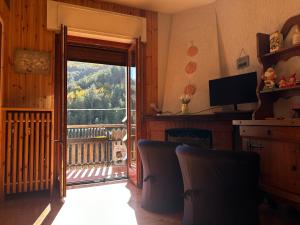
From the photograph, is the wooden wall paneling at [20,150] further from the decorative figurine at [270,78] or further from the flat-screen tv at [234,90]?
the decorative figurine at [270,78]

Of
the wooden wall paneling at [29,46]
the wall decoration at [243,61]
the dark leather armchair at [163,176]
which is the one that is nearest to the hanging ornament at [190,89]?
the wall decoration at [243,61]

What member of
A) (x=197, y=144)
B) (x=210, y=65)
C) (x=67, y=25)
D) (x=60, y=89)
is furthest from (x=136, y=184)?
Result: (x=67, y=25)

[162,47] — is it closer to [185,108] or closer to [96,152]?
[185,108]

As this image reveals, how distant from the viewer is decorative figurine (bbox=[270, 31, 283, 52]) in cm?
220

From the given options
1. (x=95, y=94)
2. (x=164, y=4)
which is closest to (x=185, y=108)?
(x=164, y=4)

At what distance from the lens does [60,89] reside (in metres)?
2.93

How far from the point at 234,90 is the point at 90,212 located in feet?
6.98

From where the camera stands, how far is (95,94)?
5430mm

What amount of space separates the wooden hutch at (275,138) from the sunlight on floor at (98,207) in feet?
4.29

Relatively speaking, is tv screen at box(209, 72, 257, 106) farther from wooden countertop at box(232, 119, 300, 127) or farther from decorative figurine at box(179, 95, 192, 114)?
wooden countertop at box(232, 119, 300, 127)

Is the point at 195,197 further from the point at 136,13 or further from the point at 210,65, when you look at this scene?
the point at 136,13

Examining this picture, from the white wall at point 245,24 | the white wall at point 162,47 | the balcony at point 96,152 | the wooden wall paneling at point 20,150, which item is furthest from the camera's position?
the balcony at point 96,152

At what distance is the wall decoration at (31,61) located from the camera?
2842 millimetres

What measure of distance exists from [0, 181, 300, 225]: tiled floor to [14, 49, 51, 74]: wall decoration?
1.60 m
